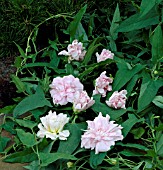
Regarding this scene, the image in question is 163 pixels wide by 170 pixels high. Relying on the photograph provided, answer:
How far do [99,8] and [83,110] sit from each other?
28.4 inches

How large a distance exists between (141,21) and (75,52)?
28cm

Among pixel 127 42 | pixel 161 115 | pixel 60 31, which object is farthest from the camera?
pixel 60 31

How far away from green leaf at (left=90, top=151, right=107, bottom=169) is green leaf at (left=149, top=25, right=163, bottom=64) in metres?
0.44

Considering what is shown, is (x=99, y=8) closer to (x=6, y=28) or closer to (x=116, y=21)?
(x=116, y=21)

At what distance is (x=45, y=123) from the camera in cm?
185

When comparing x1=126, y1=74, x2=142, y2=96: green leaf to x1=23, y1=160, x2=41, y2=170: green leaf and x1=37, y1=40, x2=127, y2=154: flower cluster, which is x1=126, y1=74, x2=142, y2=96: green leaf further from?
x1=23, y1=160, x2=41, y2=170: green leaf

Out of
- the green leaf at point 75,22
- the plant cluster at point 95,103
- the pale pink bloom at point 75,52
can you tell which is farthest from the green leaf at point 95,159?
the green leaf at point 75,22

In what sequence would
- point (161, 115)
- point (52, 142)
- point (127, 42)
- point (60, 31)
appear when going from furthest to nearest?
1. point (60, 31)
2. point (127, 42)
3. point (161, 115)
4. point (52, 142)

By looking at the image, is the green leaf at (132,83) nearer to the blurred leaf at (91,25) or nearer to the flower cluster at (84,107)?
the flower cluster at (84,107)

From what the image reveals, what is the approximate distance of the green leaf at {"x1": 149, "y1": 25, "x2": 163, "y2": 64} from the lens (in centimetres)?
202

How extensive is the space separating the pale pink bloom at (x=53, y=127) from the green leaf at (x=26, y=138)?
0.09ft

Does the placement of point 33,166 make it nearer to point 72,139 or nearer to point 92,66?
point 72,139

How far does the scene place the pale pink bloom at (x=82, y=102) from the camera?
6.20 feet

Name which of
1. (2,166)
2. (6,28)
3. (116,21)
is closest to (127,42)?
(116,21)
